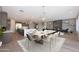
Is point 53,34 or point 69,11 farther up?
point 69,11

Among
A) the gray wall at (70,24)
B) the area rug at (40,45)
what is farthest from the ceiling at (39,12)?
the area rug at (40,45)

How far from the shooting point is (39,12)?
196 centimetres

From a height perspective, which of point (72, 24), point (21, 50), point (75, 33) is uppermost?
point (72, 24)

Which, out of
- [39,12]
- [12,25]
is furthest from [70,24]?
[12,25]

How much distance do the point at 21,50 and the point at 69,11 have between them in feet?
3.53

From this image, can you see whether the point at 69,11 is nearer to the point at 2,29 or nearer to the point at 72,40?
the point at 72,40

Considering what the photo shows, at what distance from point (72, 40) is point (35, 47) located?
2.13ft

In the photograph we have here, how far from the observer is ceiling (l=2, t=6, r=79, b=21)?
1.94 metres

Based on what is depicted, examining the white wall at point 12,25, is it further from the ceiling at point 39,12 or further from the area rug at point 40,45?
the area rug at point 40,45

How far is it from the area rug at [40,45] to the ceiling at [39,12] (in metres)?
0.40

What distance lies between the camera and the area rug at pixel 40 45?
6.38ft

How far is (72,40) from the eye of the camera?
1919 millimetres
